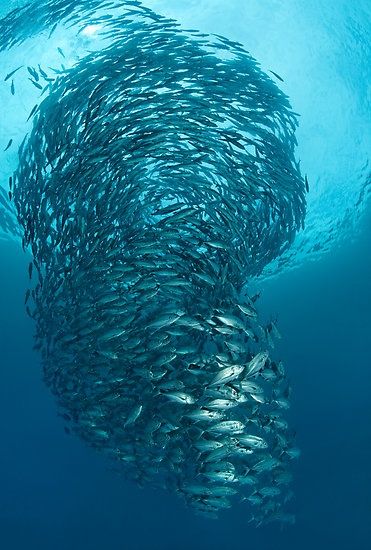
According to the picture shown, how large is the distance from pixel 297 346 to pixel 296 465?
8.15 m

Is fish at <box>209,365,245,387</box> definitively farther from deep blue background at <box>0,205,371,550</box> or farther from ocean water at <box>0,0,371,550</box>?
deep blue background at <box>0,205,371,550</box>

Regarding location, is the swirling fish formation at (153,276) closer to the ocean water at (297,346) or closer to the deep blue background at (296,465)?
the ocean water at (297,346)

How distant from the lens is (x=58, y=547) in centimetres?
2941

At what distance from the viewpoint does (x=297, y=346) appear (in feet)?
97.2

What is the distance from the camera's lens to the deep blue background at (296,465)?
2542cm

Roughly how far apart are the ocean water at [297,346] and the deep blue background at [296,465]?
3.5 inches

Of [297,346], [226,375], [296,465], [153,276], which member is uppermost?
[153,276]

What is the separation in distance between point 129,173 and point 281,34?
735cm

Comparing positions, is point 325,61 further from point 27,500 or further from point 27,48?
point 27,500

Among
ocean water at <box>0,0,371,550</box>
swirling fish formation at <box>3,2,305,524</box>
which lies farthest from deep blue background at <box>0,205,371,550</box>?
swirling fish formation at <box>3,2,305,524</box>

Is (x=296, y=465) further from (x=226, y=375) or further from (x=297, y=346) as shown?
(x=226, y=375)

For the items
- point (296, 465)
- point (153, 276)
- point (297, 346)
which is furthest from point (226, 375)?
point (296, 465)

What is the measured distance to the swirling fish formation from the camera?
6.79 m

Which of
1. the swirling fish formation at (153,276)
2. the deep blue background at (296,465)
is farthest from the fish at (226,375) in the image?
the deep blue background at (296,465)
